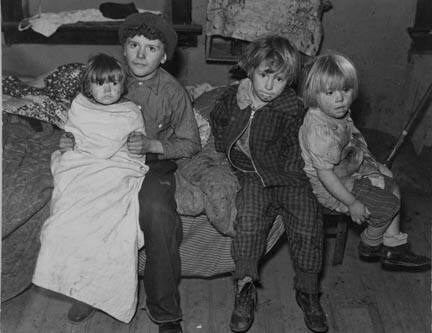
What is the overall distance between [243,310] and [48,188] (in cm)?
104

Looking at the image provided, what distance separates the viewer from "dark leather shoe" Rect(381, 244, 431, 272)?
329cm

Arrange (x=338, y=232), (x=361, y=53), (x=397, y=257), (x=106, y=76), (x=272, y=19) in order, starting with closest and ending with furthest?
(x=106, y=76)
(x=397, y=257)
(x=338, y=232)
(x=272, y=19)
(x=361, y=53)

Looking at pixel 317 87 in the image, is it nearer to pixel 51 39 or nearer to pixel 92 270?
pixel 92 270

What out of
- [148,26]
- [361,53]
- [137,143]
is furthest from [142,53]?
[361,53]

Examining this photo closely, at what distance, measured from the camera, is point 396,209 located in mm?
3102

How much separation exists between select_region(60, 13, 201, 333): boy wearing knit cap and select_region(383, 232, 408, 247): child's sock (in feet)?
3.36

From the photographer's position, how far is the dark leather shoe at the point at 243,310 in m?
3.02

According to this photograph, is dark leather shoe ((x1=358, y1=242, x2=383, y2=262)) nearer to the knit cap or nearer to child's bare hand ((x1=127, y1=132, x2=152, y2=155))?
child's bare hand ((x1=127, y1=132, x2=152, y2=155))

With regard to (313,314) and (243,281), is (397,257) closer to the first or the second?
(313,314)

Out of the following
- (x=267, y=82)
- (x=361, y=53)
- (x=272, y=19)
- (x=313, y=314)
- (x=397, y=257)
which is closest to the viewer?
(x=267, y=82)

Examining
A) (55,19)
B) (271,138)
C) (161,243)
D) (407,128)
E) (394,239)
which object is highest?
(55,19)

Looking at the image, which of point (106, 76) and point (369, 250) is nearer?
point (106, 76)

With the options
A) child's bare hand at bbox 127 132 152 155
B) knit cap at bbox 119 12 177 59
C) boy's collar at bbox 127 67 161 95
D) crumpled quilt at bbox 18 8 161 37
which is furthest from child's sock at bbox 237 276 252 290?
crumpled quilt at bbox 18 8 161 37

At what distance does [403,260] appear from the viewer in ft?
11.0
